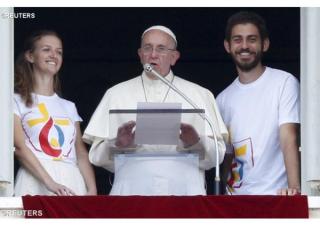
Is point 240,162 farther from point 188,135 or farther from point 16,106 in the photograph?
point 16,106

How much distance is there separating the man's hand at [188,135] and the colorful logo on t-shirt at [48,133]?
967mm

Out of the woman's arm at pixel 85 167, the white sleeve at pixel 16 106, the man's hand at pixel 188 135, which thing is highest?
the white sleeve at pixel 16 106

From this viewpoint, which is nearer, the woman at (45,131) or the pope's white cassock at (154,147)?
the pope's white cassock at (154,147)

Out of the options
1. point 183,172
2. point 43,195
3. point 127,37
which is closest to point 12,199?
point 43,195

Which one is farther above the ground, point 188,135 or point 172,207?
point 188,135

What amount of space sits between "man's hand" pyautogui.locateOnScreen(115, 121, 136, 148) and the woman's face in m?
0.91

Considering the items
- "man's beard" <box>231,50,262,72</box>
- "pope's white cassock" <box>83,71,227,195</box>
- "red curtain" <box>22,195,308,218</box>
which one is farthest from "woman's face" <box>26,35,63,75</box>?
"man's beard" <box>231,50,262,72</box>

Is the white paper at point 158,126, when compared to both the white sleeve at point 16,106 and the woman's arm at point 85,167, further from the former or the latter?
the white sleeve at point 16,106

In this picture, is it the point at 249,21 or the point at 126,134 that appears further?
the point at 249,21

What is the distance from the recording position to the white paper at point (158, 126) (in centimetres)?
1257

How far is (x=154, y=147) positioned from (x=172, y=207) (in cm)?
39

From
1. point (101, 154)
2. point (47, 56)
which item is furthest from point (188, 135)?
point (47, 56)

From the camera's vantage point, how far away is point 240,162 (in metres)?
13.3

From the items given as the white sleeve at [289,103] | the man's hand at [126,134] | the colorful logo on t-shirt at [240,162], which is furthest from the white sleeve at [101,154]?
the white sleeve at [289,103]
